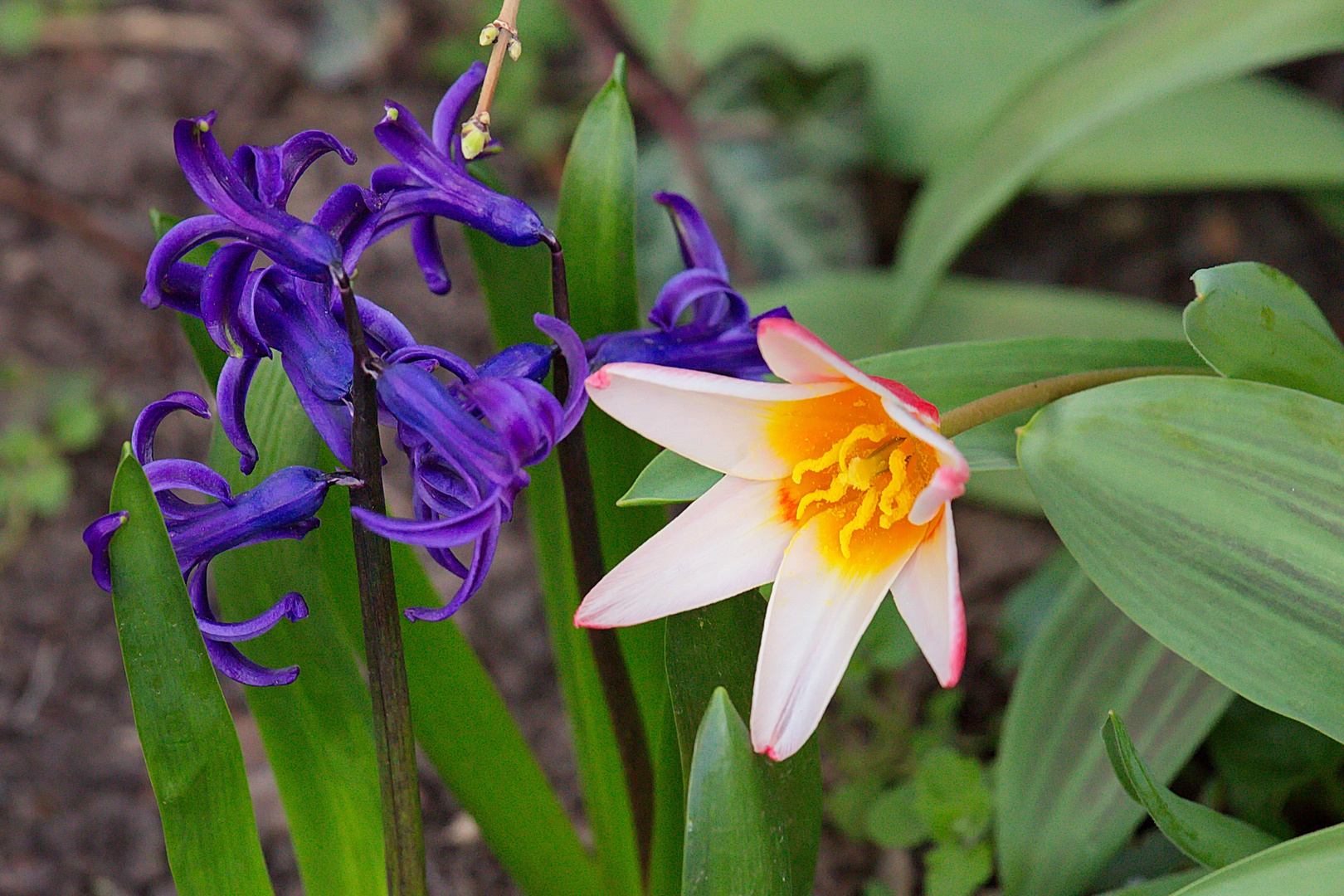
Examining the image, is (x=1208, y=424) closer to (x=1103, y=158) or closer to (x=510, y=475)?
(x=510, y=475)

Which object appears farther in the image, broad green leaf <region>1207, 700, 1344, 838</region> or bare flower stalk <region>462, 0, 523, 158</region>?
broad green leaf <region>1207, 700, 1344, 838</region>

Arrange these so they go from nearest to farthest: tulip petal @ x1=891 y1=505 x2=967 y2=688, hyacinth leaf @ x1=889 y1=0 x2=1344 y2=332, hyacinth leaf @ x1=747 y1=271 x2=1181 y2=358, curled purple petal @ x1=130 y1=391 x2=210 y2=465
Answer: tulip petal @ x1=891 y1=505 x2=967 y2=688
curled purple petal @ x1=130 y1=391 x2=210 y2=465
hyacinth leaf @ x1=889 y1=0 x2=1344 y2=332
hyacinth leaf @ x1=747 y1=271 x2=1181 y2=358

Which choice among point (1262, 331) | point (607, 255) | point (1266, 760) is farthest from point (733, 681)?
point (1266, 760)

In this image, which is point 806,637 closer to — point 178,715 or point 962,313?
point 178,715

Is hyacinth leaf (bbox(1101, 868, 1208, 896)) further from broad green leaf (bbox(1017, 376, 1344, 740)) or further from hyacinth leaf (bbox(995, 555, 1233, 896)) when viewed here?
broad green leaf (bbox(1017, 376, 1344, 740))

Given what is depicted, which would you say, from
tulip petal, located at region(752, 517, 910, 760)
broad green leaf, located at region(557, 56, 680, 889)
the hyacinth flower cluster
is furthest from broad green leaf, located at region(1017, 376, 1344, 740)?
broad green leaf, located at region(557, 56, 680, 889)

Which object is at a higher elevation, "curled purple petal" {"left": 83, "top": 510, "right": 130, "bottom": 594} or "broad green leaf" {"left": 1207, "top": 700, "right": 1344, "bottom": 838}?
"curled purple petal" {"left": 83, "top": 510, "right": 130, "bottom": 594}

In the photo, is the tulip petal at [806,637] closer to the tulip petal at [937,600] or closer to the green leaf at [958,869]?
the tulip petal at [937,600]

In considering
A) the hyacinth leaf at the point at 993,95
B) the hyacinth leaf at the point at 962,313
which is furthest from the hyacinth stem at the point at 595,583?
the hyacinth leaf at the point at 993,95
